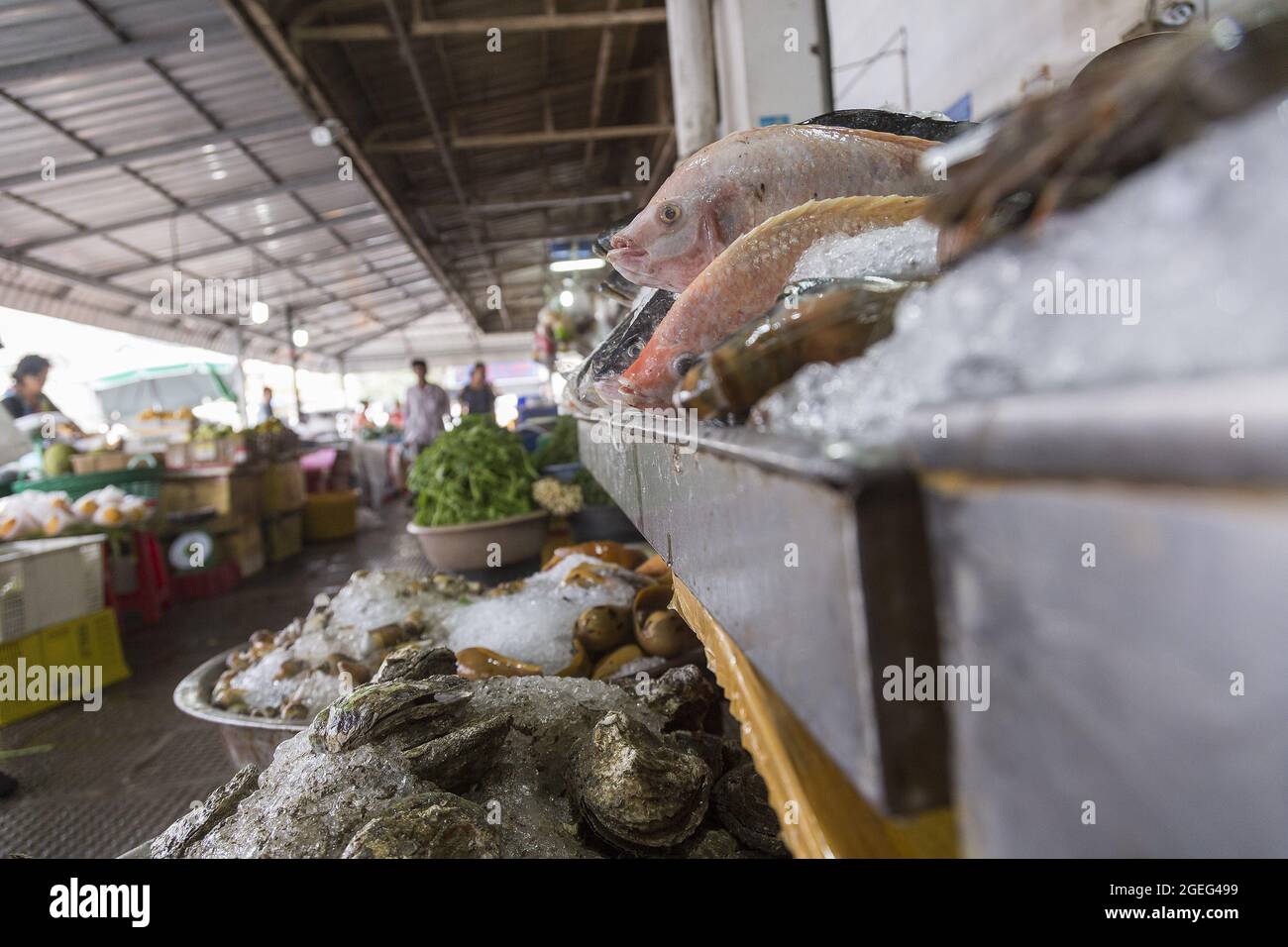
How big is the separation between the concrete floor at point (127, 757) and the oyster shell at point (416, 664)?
6.40 ft

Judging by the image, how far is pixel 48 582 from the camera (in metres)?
4.32

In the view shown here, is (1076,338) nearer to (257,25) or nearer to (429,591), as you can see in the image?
(429,591)

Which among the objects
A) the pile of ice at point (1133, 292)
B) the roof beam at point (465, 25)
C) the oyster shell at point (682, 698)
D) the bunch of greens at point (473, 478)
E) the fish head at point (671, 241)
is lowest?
the oyster shell at point (682, 698)

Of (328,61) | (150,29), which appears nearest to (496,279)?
(328,61)

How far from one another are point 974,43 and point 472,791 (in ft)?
12.2

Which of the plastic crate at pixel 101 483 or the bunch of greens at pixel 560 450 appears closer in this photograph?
the bunch of greens at pixel 560 450

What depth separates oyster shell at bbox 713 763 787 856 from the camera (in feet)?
3.98

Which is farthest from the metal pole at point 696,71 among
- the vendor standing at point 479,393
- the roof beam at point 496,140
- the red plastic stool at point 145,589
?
the red plastic stool at point 145,589

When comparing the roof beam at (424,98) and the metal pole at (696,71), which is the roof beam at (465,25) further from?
the metal pole at (696,71)

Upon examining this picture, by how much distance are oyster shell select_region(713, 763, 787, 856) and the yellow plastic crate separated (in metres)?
4.67

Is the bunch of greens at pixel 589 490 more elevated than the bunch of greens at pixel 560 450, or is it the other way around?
the bunch of greens at pixel 560 450

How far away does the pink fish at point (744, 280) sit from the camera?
3.14 ft

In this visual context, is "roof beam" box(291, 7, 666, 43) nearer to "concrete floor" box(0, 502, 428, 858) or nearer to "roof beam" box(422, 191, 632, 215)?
"roof beam" box(422, 191, 632, 215)

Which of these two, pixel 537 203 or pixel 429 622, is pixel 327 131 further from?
pixel 429 622
